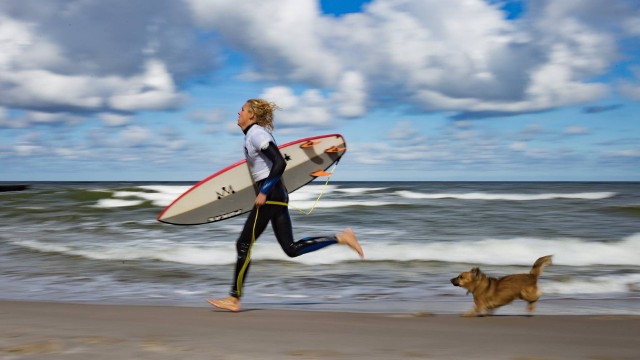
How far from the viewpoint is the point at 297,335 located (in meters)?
3.69

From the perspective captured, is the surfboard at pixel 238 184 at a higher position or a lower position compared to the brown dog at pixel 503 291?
higher

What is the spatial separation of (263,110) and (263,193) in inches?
25.0

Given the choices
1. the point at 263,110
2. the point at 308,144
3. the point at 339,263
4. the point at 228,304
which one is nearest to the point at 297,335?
the point at 228,304

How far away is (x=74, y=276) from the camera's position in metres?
7.30

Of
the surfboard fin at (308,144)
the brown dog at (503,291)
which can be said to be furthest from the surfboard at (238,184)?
the brown dog at (503,291)

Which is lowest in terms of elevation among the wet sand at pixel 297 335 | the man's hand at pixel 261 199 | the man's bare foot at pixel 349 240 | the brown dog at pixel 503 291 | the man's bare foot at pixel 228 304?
the wet sand at pixel 297 335

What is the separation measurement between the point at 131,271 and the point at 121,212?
459 inches

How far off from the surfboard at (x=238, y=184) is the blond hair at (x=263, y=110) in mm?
1241

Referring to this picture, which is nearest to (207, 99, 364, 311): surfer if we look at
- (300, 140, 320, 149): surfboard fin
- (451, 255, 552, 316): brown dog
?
(451, 255, 552, 316): brown dog

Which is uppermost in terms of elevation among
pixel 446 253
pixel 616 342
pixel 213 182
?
pixel 213 182

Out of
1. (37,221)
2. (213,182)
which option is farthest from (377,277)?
(37,221)

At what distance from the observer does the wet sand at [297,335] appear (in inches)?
127

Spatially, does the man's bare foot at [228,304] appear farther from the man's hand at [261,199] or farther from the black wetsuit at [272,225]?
the man's hand at [261,199]

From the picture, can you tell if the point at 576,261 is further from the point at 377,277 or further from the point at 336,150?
the point at 336,150
